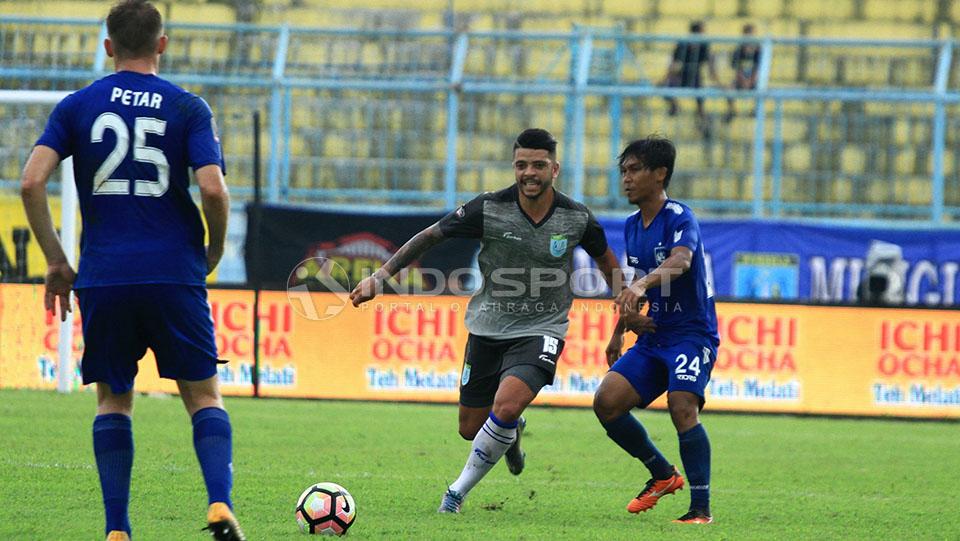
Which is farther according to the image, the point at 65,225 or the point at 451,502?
the point at 65,225

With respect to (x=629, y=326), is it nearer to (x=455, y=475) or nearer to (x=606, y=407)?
(x=606, y=407)

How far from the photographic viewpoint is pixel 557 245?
8.39 metres

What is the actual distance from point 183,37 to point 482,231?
37.3 ft

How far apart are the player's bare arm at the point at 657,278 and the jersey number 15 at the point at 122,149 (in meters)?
2.78

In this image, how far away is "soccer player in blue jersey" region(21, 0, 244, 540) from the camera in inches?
228

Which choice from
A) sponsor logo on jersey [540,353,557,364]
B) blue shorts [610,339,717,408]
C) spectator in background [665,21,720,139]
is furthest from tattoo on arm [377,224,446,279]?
spectator in background [665,21,720,139]

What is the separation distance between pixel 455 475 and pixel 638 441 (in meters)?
1.91

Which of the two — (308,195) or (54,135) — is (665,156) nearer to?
(54,135)

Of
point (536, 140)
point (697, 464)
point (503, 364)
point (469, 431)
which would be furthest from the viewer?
point (469, 431)

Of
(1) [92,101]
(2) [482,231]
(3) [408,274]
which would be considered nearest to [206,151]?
(1) [92,101]

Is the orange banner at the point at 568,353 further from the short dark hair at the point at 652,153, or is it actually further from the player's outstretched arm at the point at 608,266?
the short dark hair at the point at 652,153

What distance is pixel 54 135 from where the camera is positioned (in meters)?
5.82

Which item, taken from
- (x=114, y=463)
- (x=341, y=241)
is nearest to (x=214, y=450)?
(x=114, y=463)

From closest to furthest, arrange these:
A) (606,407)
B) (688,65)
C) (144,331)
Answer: (144,331) → (606,407) → (688,65)
